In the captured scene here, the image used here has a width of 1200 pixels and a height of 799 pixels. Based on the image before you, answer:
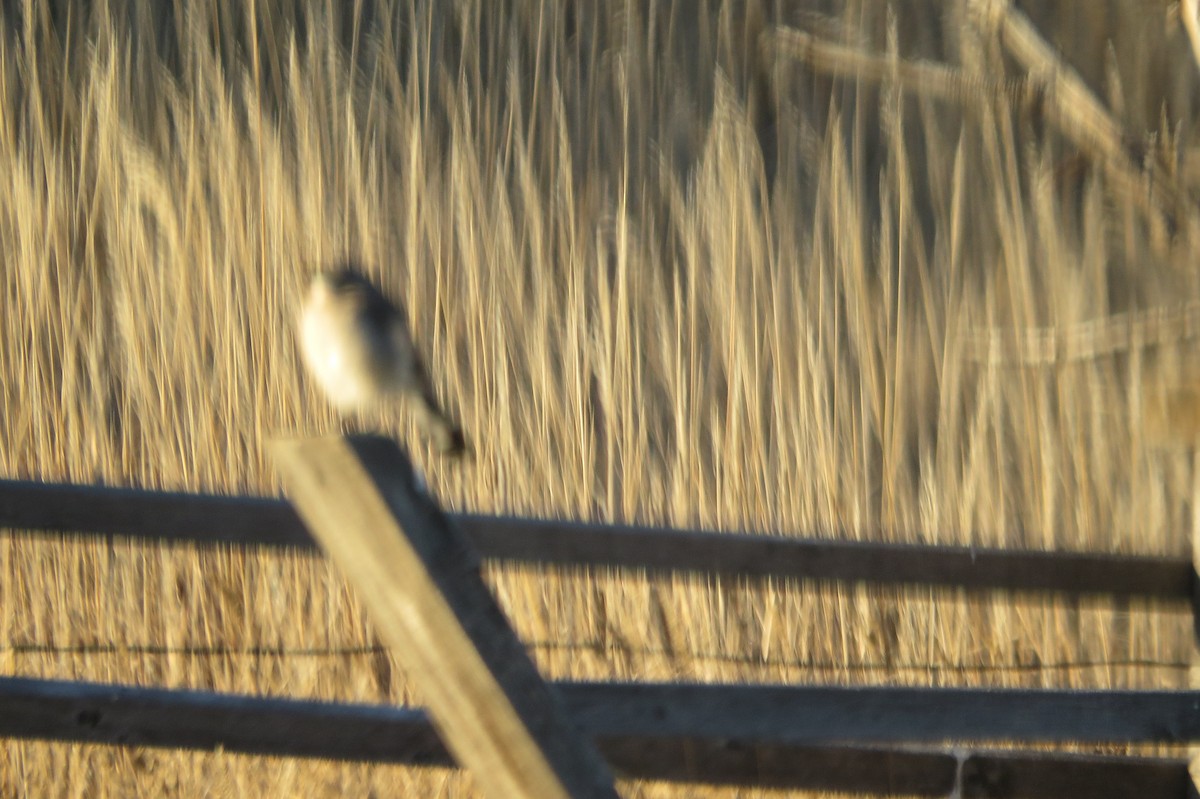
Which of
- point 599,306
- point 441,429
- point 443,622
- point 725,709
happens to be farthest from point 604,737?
point 599,306

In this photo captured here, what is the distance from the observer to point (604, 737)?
200 centimetres

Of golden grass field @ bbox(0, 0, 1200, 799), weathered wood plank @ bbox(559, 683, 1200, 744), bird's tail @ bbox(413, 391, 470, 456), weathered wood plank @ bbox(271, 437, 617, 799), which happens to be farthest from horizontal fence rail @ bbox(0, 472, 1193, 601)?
weathered wood plank @ bbox(271, 437, 617, 799)

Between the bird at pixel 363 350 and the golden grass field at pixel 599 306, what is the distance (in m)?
0.58

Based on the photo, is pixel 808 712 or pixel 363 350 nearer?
pixel 808 712

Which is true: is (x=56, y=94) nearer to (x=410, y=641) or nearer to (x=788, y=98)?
(x=788, y=98)

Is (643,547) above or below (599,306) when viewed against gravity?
below

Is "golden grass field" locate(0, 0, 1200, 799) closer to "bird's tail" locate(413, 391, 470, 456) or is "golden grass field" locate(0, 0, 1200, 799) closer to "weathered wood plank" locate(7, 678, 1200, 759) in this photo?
"bird's tail" locate(413, 391, 470, 456)

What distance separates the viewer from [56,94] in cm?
334

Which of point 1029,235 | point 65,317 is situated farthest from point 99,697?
point 1029,235

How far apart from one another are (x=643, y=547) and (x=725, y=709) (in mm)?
487

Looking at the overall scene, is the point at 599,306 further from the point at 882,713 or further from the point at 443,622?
the point at 443,622

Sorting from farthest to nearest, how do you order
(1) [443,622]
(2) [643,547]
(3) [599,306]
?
1. (3) [599,306]
2. (2) [643,547]
3. (1) [443,622]

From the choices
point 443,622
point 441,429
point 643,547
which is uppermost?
point 443,622

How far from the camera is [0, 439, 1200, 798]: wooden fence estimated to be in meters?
1.83
